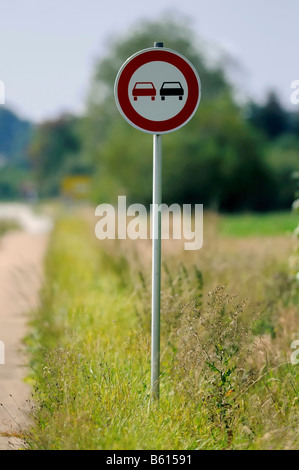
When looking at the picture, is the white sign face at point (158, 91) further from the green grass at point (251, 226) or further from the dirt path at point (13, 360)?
the green grass at point (251, 226)

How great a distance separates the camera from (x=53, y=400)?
523cm

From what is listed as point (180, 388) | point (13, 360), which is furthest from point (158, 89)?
point (13, 360)

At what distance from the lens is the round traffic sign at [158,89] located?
5484mm

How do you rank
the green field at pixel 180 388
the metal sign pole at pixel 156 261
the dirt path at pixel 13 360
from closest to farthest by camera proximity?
the green field at pixel 180 388 → the metal sign pole at pixel 156 261 → the dirt path at pixel 13 360

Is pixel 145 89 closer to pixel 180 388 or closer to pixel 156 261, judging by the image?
pixel 156 261

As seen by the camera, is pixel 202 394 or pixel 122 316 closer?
pixel 202 394

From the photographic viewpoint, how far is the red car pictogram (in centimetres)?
550

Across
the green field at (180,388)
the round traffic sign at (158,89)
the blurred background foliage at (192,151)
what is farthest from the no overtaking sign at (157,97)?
→ the blurred background foliage at (192,151)

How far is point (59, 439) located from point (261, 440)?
4.06ft

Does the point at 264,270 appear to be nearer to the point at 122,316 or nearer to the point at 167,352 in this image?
the point at 122,316

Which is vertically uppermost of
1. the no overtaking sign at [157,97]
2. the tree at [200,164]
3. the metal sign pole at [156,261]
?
the tree at [200,164]

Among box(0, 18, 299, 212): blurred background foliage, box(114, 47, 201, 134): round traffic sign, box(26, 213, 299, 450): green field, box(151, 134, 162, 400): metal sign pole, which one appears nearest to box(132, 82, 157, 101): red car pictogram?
box(114, 47, 201, 134): round traffic sign
